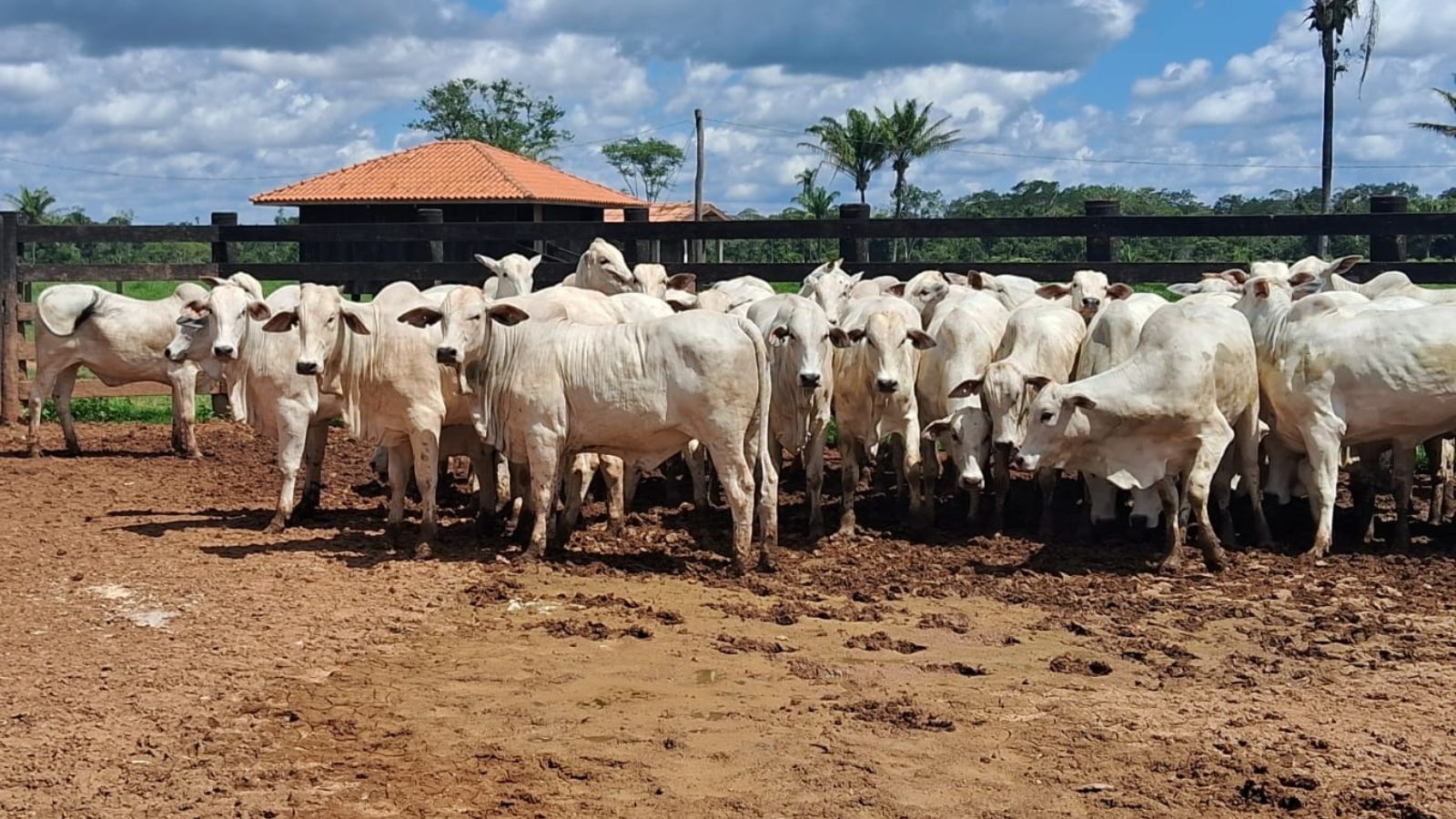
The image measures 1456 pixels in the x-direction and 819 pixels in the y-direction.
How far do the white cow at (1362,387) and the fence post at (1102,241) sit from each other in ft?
20.1

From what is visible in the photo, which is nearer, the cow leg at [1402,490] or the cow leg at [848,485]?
the cow leg at [1402,490]

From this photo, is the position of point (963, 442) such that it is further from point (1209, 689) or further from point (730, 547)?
point (1209, 689)

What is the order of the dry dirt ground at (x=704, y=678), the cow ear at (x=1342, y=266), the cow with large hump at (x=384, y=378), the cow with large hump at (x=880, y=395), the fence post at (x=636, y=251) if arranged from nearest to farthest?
the dry dirt ground at (x=704, y=678) < the cow with large hump at (x=384, y=378) < the cow with large hump at (x=880, y=395) < the cow ear at (x=1342, y=266) < the fence post at (x=636, y=251)

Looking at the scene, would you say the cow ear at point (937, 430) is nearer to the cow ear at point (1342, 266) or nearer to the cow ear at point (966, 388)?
the cow ear at point (966, 388)

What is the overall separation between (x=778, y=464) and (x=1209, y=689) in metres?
5.73

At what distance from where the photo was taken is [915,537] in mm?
11281

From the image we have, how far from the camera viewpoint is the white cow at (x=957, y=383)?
11.1m

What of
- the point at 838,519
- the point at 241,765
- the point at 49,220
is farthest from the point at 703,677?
the point at 49,220

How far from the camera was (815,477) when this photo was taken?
37.5 ft

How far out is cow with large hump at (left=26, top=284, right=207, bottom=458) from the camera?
14.7 meters

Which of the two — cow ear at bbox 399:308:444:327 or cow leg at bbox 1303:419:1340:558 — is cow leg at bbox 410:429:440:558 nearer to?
cow ear at bbox 399:308:444:327

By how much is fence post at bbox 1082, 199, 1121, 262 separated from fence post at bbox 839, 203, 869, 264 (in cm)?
246

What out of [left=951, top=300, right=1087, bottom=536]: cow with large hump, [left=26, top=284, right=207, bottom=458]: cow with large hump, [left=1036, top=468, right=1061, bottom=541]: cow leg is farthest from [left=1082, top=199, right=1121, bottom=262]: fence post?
[left=26, top=284, right=207, bottom=458]: cow with large hump

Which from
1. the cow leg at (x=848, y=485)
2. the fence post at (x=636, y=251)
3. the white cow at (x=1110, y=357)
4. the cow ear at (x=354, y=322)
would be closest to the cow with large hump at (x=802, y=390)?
the cow leg at (x=848, y=485)
